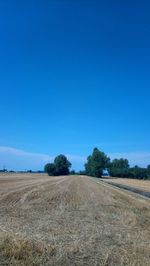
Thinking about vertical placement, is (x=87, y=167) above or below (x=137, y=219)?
above

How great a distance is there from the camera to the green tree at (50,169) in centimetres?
14093

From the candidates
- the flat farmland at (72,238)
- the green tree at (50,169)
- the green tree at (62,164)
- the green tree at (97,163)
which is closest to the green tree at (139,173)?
the green tree at (97,163)

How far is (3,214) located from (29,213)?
118cm

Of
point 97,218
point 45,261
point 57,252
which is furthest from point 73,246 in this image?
point 97,218

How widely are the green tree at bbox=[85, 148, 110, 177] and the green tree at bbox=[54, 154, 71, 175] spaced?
9.18 m

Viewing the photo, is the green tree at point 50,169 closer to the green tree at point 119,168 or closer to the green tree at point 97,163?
the green tree at point 97,163

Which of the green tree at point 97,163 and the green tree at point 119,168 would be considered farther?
the green tree at point 119,168

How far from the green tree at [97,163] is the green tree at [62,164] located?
362 inches

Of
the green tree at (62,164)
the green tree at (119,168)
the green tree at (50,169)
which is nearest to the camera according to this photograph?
the green tree at (50,169)

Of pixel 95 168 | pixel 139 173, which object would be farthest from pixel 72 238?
pixel 139 173

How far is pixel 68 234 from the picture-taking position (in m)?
10.9

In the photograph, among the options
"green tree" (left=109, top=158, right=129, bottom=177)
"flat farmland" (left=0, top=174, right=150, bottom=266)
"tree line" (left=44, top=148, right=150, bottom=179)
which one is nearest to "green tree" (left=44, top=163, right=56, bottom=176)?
"tree line" (left=44, top=148, right=150, bottom=179)

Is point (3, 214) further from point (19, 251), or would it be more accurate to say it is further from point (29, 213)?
A: point (19, 251)

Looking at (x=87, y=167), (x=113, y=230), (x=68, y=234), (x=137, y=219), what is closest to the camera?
(x=68, y=234)
